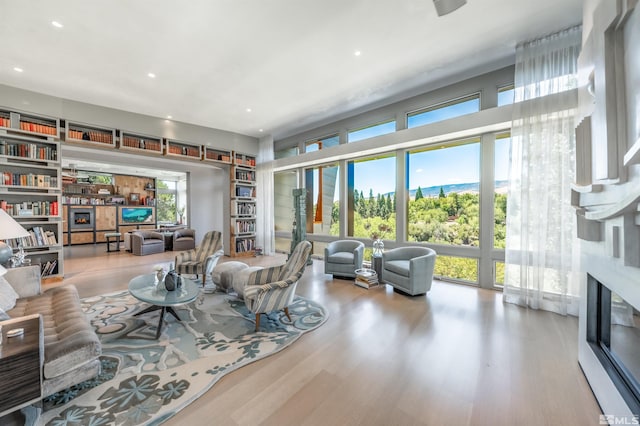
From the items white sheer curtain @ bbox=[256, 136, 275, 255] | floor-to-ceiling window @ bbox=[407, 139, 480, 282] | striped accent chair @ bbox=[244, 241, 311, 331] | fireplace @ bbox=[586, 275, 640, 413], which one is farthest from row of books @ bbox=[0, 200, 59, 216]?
fireplace @ bbox=[586, 275, 640, 413]

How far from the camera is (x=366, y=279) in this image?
13.9ft

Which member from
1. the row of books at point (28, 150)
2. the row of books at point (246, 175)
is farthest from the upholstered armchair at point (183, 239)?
the row of books at point (28, 150)

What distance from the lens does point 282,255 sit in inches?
288

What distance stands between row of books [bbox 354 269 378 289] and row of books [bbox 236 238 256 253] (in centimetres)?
403

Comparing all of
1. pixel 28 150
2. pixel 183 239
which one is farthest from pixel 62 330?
pixel 183 239

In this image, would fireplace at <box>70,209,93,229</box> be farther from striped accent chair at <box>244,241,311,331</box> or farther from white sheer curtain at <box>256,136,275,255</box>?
striped accent chair at <box>244,241,311,331</box>

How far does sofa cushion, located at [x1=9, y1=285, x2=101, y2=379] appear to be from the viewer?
5.26 ft

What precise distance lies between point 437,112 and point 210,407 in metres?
5.24

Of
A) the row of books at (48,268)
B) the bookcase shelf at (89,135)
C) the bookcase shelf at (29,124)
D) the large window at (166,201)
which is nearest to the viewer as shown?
the bookcase shelf at (29,124)

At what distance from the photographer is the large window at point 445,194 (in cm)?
433

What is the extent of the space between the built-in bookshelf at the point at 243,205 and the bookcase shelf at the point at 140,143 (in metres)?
1.80

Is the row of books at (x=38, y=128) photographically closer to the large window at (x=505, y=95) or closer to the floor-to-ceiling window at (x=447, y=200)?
the floor-to-ceiling window at (x=447, y=200)

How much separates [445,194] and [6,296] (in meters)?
5.99

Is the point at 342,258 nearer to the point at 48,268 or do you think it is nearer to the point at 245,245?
the point at 245,245
